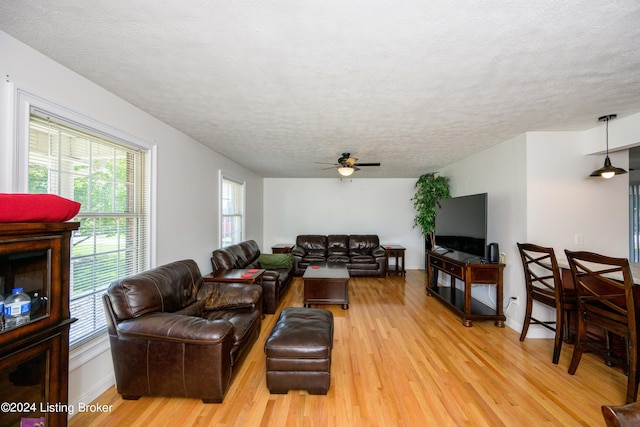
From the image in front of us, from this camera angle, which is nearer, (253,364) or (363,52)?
(363,52)

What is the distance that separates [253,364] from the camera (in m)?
2.48

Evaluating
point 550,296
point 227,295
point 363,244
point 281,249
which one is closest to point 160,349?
point 227,295

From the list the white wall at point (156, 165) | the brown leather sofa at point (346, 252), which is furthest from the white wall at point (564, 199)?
the white wall at point (156, 165)

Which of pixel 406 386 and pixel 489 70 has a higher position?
pixel 489 70

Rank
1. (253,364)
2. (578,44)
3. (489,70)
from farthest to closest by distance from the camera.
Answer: (253,364) < (489,70) < (578,44)

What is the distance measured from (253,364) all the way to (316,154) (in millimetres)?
3034

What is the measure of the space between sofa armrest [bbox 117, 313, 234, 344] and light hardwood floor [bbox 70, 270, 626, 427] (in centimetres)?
56

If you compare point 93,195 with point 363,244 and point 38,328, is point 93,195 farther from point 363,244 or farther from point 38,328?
point 363,244

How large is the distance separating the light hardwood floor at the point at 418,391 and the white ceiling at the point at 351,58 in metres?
2.45

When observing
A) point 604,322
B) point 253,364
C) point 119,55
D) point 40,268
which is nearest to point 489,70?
point 604,322

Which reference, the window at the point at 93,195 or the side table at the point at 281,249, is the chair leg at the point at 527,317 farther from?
the side table at the point at 281,249

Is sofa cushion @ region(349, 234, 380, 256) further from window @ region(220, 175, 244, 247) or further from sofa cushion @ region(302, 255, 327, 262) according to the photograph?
window @ region(220, 175, 244, 247)

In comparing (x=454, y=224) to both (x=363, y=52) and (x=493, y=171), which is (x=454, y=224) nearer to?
(x=493, y=171)

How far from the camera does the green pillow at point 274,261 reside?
4801 mm
